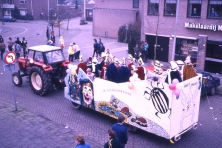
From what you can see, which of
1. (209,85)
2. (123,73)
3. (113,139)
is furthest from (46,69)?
(209,85)

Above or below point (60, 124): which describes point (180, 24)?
above

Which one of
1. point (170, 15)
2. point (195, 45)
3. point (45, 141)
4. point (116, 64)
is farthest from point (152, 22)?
point (45, 141)

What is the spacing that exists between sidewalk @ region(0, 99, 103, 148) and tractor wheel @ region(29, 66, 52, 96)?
5.64 feet

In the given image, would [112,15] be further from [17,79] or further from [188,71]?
[188,71]

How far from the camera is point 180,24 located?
18719 millimetres

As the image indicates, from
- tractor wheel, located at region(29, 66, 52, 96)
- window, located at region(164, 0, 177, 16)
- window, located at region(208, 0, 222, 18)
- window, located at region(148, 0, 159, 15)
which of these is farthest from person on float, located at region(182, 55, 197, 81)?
window, located at region(148, 0, 159, 15)

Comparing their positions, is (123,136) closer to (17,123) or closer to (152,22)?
(17,123)

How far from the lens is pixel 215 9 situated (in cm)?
1712

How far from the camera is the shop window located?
1859cm

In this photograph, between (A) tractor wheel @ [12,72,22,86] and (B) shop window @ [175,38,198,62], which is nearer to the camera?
(A) tractor wheel @ [12,72,22,86]

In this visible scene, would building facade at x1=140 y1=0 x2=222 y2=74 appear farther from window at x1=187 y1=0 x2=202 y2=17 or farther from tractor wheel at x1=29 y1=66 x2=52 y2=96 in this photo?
tractor wheel at x1=29 y1=66 x2=52 y2=96

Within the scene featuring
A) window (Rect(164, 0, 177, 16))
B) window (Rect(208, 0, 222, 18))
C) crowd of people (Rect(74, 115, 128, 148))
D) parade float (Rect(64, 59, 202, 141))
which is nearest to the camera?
crowd of people (Rect(74, 115, 128, 148))

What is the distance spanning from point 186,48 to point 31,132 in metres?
13.0

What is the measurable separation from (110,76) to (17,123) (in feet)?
12.3
